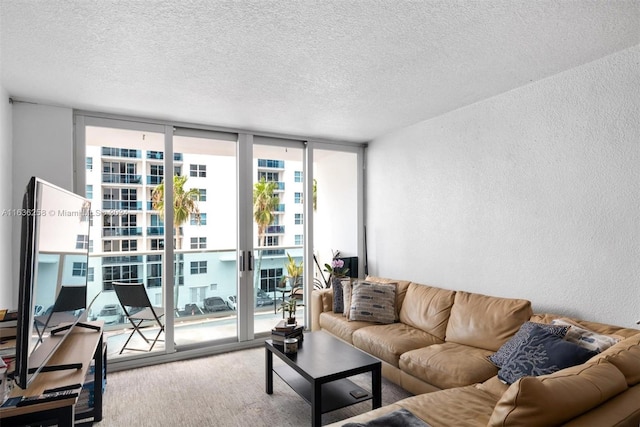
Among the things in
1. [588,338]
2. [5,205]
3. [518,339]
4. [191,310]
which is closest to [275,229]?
[191,310]

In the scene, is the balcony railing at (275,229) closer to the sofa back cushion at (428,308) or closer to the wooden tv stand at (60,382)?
the sofa back cushion at (428,308)

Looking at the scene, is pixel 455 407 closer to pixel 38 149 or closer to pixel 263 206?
pixel 263 206

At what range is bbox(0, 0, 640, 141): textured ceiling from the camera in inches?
75.9

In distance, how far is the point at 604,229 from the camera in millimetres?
2521

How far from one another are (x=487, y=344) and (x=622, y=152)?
1704 mm

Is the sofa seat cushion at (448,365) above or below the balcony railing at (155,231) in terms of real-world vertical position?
below

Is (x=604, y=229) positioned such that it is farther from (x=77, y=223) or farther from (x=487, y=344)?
(x=77, y=223)

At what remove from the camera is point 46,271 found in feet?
5.39

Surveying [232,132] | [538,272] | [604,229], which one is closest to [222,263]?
[232,132]

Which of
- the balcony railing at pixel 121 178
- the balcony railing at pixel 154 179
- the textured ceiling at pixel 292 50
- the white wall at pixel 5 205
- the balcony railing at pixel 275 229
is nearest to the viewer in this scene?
the textured ceiling at pixel 292 50

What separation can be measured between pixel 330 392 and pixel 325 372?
35 centimetres

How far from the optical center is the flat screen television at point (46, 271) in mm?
1386

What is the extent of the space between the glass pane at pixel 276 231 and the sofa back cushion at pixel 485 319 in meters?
2.13

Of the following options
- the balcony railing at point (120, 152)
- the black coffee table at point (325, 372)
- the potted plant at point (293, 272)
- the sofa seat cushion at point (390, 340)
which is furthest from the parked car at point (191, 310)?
the sofa seat cushion at point (390, 340)
